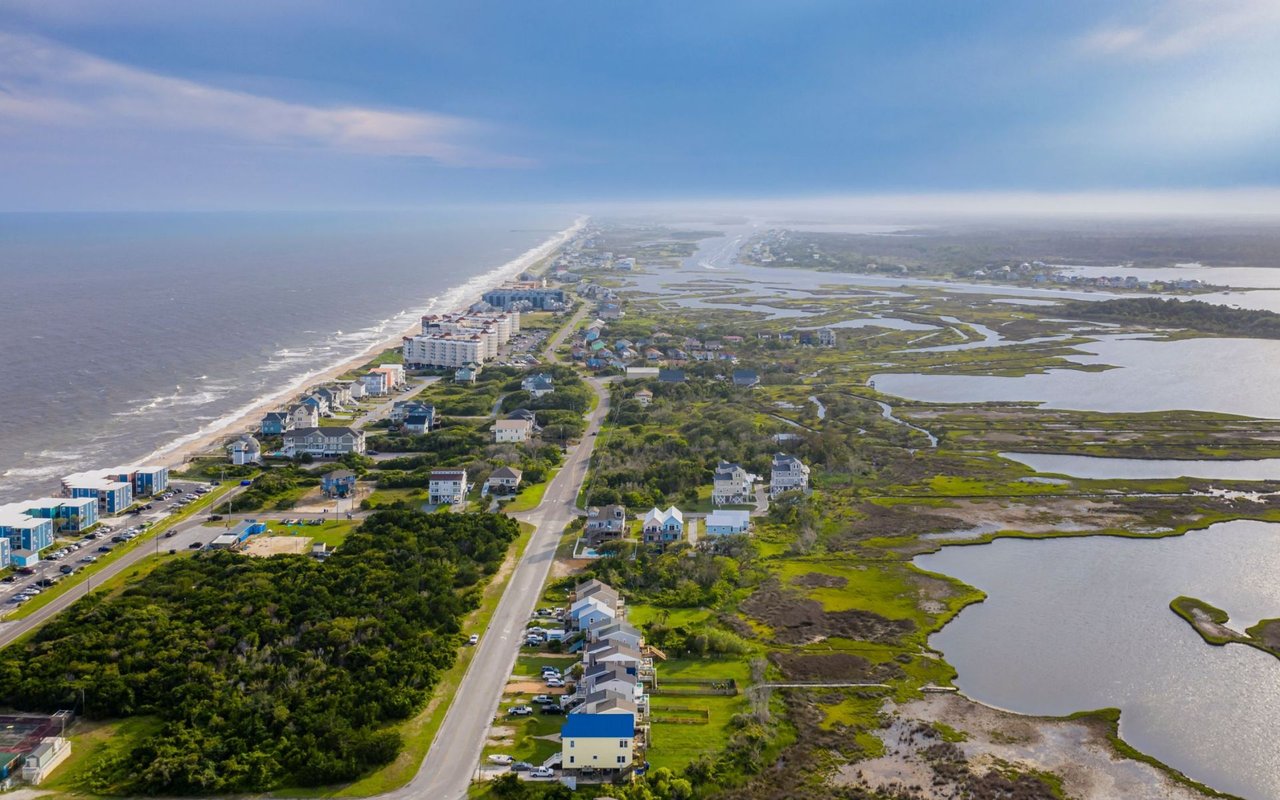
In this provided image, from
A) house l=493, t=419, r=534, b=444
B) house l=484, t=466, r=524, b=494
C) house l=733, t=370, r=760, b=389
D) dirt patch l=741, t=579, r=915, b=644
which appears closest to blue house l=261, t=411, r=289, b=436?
house l=493, t=419, r=534, b=444

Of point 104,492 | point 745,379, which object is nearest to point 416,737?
point 104,492

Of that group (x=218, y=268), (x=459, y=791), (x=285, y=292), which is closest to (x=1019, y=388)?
(x=459, y=791)

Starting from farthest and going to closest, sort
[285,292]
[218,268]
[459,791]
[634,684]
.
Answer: [218,268] → [285,292] → [634,684] → [459,791]

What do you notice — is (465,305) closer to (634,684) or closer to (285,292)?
(285,292)

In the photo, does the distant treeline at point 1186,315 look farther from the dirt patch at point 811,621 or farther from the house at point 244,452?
the house at point 244,452

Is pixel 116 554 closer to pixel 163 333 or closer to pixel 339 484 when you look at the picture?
pixel 339 484

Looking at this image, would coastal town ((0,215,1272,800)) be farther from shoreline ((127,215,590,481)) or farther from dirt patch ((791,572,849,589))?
shoreline ((127,215,590,481))
